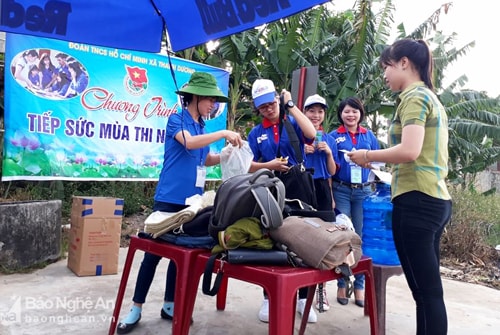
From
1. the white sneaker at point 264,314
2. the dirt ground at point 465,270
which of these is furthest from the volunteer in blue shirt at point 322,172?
the dirt ground at point 465,270

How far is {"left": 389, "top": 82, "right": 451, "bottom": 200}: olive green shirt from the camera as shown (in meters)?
1.81

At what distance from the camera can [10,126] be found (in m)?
4.30

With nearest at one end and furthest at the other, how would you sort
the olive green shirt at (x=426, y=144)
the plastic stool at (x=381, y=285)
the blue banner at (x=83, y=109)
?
the olive green shirt at (x=426, y=144) → the plastic stool at (x=381, y=285) → the blue banner at (x=83, y=109)

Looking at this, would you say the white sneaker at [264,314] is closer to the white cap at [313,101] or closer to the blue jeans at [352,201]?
the blue jeans at [352,201]

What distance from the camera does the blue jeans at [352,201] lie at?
10.5 feet

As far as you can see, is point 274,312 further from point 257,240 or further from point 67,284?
point 67,284

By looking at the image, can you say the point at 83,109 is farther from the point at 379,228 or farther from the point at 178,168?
the point at 379,228

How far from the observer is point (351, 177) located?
3.14 m

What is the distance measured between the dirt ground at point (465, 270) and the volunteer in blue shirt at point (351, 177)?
1.98m

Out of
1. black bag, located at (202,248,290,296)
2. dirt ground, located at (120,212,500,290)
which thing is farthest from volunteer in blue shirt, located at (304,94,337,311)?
dirt ground, located at (120,212,500,290)

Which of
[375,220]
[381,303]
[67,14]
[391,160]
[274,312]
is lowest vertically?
[381,303]

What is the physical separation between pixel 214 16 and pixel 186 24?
0.25 m

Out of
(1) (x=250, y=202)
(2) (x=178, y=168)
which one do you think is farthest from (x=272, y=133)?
(1) (x=250, y=202)

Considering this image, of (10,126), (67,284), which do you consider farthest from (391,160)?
(10,126)
